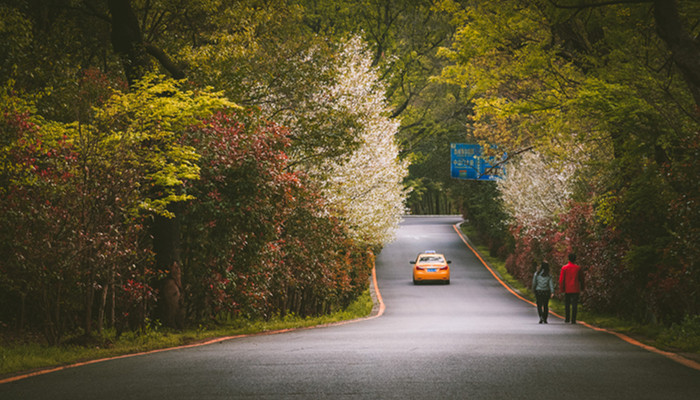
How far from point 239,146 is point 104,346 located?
527 cm

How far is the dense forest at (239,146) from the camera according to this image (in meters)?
11.3

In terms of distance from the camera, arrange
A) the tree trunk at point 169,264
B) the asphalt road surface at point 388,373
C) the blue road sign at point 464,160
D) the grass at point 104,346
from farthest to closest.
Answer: the blue road sign at point 464,160, the tree trunk at point 169,264, the grass at point 104,346, the asphalt road surface at point 388,373

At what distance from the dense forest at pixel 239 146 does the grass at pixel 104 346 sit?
37 centimetres

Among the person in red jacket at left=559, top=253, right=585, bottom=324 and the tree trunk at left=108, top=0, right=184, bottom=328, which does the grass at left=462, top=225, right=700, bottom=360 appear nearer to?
the person in red jacket at left=559, top=253, right=585, bottom=324

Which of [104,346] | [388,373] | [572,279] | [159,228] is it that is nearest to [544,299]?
[572,279]

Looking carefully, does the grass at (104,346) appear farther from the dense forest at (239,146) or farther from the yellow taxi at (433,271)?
the yellow taxi at (433,271)

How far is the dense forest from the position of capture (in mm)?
11266

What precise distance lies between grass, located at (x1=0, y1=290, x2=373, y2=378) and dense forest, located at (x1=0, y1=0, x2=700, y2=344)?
0.37 m

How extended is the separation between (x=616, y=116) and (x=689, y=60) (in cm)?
253

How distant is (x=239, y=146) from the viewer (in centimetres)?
1523

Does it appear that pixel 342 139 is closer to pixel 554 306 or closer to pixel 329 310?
pixel 329 310

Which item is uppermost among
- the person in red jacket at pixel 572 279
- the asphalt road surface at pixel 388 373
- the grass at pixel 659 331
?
the person in red jacket at pixel 572 279

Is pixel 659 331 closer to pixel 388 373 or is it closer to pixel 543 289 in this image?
pixel 543 289

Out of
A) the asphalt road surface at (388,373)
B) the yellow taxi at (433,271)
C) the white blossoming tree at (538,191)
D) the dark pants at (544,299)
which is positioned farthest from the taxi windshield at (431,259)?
the asphalt road surface at (388,373)
